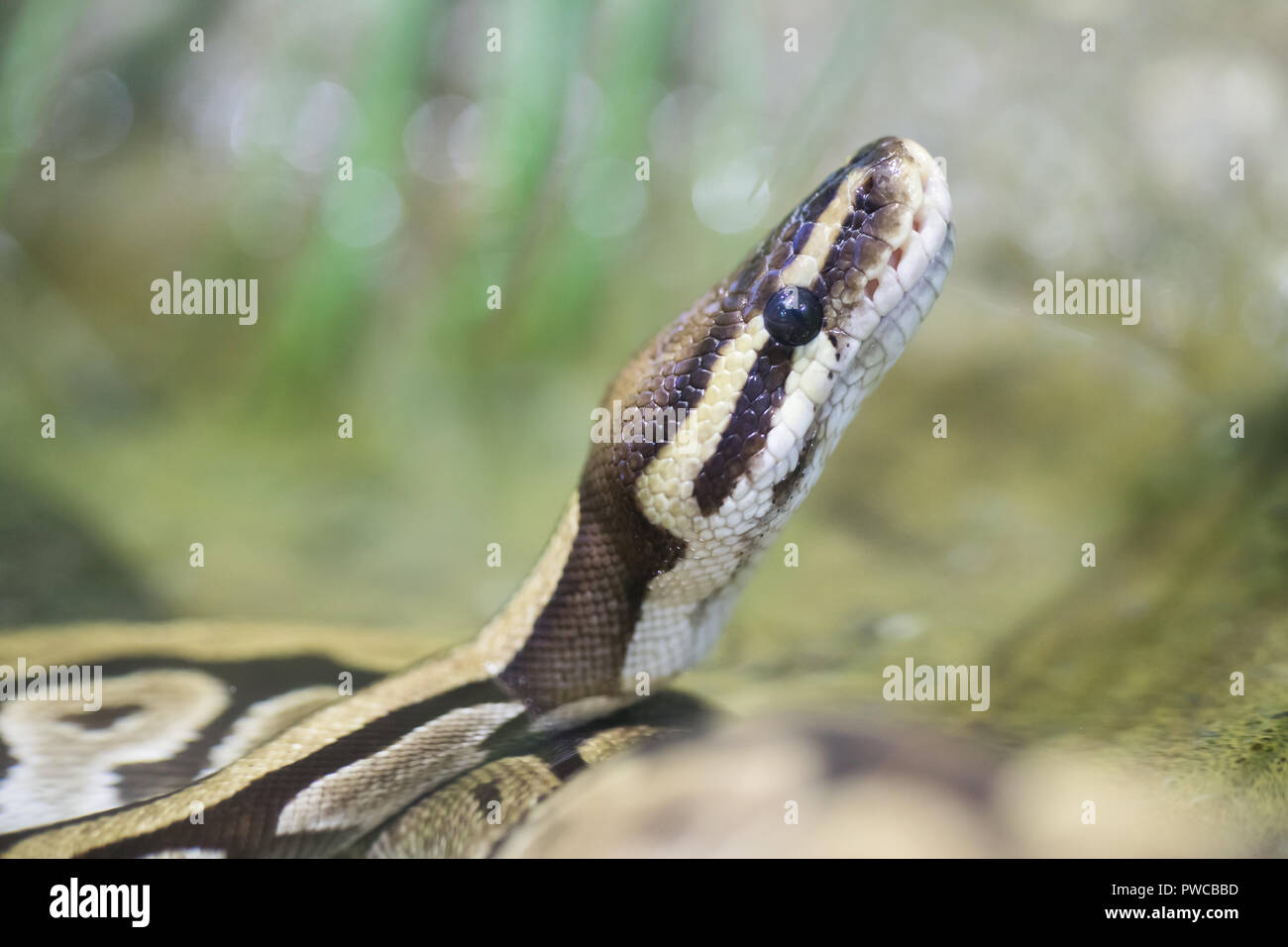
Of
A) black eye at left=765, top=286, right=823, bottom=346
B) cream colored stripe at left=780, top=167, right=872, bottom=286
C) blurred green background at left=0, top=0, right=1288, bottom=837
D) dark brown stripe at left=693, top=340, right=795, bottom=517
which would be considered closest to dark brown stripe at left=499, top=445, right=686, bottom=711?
dark brown stripe at left=693, top=340, right=795, bottom=517

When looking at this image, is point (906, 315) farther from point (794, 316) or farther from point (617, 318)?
point (617, 318)

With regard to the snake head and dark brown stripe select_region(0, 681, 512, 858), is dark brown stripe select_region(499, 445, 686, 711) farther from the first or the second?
dark brown stripe select_region(0, 681, 512, 858)

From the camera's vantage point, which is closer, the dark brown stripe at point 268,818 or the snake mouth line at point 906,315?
the dark brown stripe at point 268,818

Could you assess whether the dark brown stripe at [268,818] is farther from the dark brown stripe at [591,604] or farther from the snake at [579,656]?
the dark brown stripe at [591,604]

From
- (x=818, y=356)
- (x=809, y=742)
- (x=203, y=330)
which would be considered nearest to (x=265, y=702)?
(x=809, y=742)

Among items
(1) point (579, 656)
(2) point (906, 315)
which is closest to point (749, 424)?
(2) point (906, 315)

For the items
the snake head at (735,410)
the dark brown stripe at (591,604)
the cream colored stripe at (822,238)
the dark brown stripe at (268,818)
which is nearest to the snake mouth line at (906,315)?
the snake head at (735,410)
